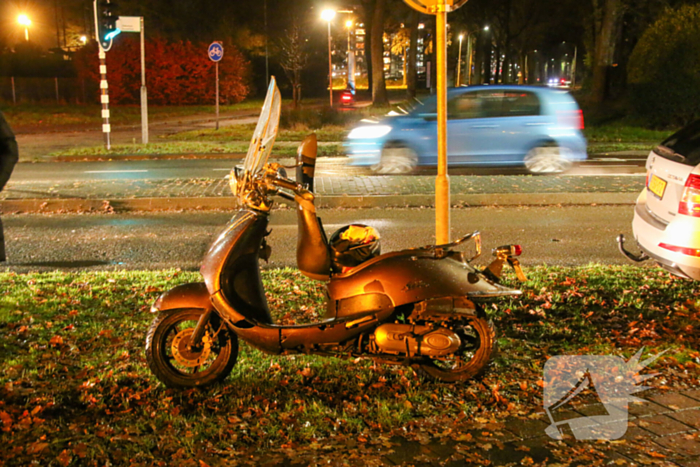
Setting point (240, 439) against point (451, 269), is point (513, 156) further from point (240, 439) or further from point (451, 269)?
point (240, 439)

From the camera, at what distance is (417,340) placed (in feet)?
13.0

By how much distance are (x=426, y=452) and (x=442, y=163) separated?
2507 mm

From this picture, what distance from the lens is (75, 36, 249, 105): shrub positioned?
4025cm

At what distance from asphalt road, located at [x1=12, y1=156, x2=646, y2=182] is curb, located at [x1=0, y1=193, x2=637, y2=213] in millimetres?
2794

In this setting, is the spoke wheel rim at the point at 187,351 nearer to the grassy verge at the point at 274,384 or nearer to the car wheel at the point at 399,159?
the grassy verge at the point at 274,384

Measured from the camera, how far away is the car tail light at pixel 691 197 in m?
5.10

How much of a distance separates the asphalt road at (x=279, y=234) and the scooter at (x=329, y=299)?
3294 mm

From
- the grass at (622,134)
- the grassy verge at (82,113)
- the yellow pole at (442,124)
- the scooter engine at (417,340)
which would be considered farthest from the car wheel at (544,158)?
the grassy verge at (82,113)

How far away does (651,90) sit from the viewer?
25.4 m

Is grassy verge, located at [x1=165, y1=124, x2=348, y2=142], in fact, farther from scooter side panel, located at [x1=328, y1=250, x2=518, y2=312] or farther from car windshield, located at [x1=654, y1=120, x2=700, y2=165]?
scooter side panel, located at [x1=328, y1=250, x2=518, y2=312]

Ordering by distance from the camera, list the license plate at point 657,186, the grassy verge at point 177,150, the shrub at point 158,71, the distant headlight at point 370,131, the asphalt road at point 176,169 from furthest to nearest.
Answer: the shrub at point 158,71 → the grassy verge at point 177,150 → the asphalt road at point 176,169 → the distant headlight at point 370,131 → the license plate at point 657,186

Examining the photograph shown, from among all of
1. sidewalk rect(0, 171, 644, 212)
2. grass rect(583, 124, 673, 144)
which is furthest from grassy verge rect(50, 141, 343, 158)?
grass rect(583, 124, 673, 144)

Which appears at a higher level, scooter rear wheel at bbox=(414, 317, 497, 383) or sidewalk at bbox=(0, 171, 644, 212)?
sidewalk at bbox=(0, 171, 644, 212)

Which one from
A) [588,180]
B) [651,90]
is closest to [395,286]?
[588,180]
